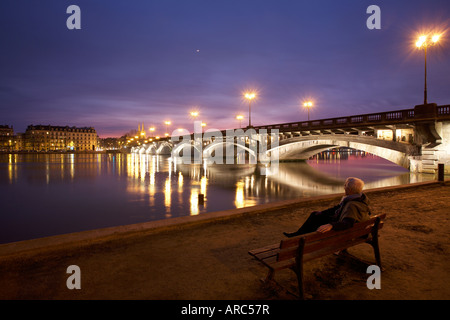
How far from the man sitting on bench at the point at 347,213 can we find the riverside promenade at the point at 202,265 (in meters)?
0.75

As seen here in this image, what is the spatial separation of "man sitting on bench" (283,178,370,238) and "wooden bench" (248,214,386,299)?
88 mm

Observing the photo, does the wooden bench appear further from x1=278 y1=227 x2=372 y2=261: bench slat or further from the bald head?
the bald head

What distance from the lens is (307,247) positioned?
327cm

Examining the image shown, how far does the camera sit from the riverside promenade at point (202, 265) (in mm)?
3455

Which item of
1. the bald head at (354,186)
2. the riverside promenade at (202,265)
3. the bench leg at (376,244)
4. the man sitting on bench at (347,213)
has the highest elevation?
the bald head at (354,186)

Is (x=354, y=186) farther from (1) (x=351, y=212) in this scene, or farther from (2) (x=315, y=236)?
(2) (x=315, y=236)

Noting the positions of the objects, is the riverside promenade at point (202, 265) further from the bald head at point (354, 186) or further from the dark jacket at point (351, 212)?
the bald head at point (354, 186)

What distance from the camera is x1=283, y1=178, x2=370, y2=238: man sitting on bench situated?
3.72 m

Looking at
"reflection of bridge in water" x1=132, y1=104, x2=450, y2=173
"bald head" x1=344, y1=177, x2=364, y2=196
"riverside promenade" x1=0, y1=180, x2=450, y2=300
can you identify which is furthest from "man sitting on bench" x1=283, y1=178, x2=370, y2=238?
"reflection of bridge in water" x1=132, y1=104, x2=450, y2=173

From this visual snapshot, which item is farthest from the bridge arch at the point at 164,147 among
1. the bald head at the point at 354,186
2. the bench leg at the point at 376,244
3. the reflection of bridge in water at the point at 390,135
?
the bench leg at the point at 376,244

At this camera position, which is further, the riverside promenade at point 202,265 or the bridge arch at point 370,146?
the bridge arch at point 370,146

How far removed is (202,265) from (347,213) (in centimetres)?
242

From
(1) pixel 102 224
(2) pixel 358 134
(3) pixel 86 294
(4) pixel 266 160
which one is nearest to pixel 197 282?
(3) pixel 86 294

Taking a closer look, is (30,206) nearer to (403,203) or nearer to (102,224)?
(102,224)
